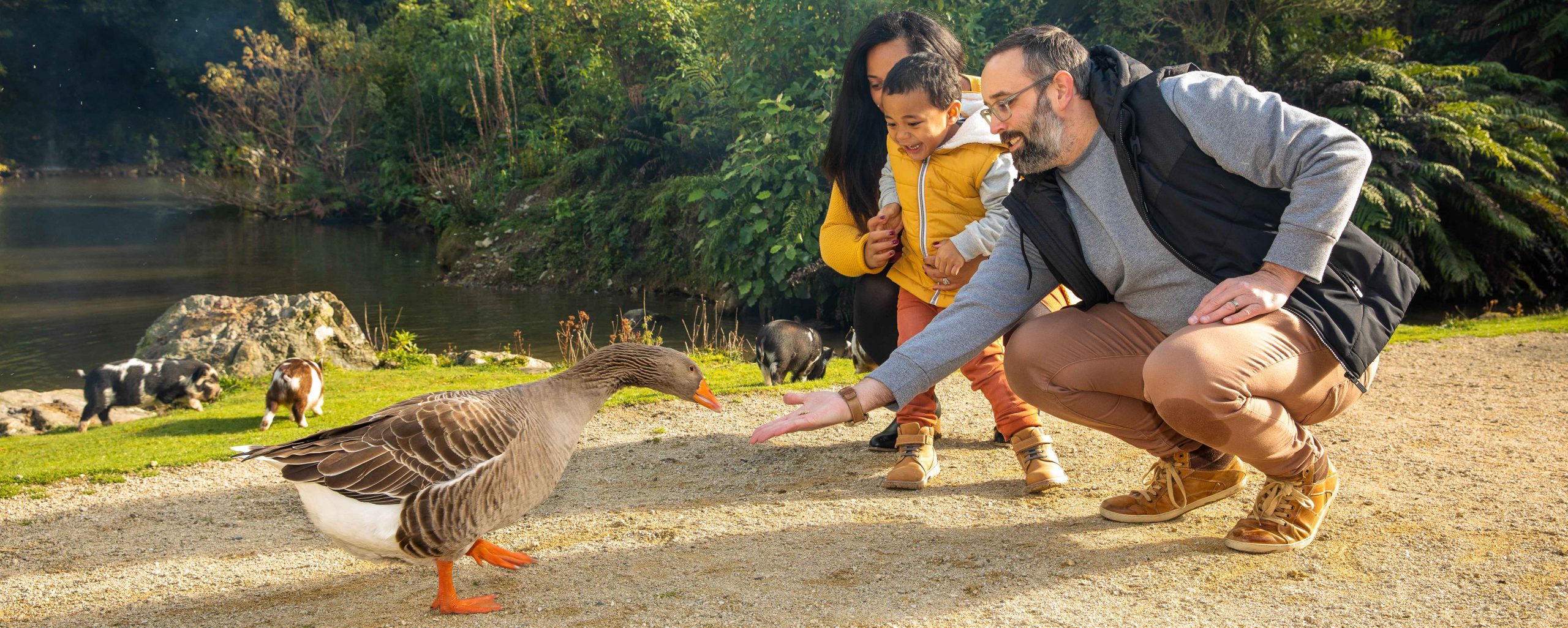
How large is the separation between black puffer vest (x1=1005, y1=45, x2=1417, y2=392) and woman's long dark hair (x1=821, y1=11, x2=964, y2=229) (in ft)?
5.00

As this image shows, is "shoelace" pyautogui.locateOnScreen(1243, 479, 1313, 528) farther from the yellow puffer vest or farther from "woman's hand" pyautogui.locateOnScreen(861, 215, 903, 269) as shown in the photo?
"woman's hand" pyautogui.locateOnScreen(861, 215, 903, 269)

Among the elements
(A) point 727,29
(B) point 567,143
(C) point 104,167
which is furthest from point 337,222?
(C) point 104,167

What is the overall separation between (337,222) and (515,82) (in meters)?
6.61

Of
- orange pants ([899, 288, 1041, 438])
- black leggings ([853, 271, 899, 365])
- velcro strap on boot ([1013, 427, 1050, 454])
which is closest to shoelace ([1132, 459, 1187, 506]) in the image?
velcro strap on boot ([1013, 427, 1050, 454])

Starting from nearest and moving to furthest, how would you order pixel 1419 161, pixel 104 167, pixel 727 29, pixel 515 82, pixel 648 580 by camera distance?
pixel 648 580, pixel 1419 161, pixel 727 29, pixel 515 82, pixel 104 167

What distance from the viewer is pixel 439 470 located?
140 inches

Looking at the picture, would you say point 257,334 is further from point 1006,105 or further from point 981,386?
point 1006,105

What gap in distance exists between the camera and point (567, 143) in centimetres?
2119

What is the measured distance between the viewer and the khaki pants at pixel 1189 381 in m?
3.40

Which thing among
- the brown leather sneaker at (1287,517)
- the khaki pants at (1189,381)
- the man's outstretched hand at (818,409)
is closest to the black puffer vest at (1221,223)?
the khaki pants at (1189,381)

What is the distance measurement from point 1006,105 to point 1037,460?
169 cm

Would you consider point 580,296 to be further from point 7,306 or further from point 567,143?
A: point 7,306

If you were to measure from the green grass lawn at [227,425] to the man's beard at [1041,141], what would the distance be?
3.57 m

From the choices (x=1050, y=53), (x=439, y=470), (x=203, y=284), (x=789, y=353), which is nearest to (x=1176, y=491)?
(x=1050, y=53)
